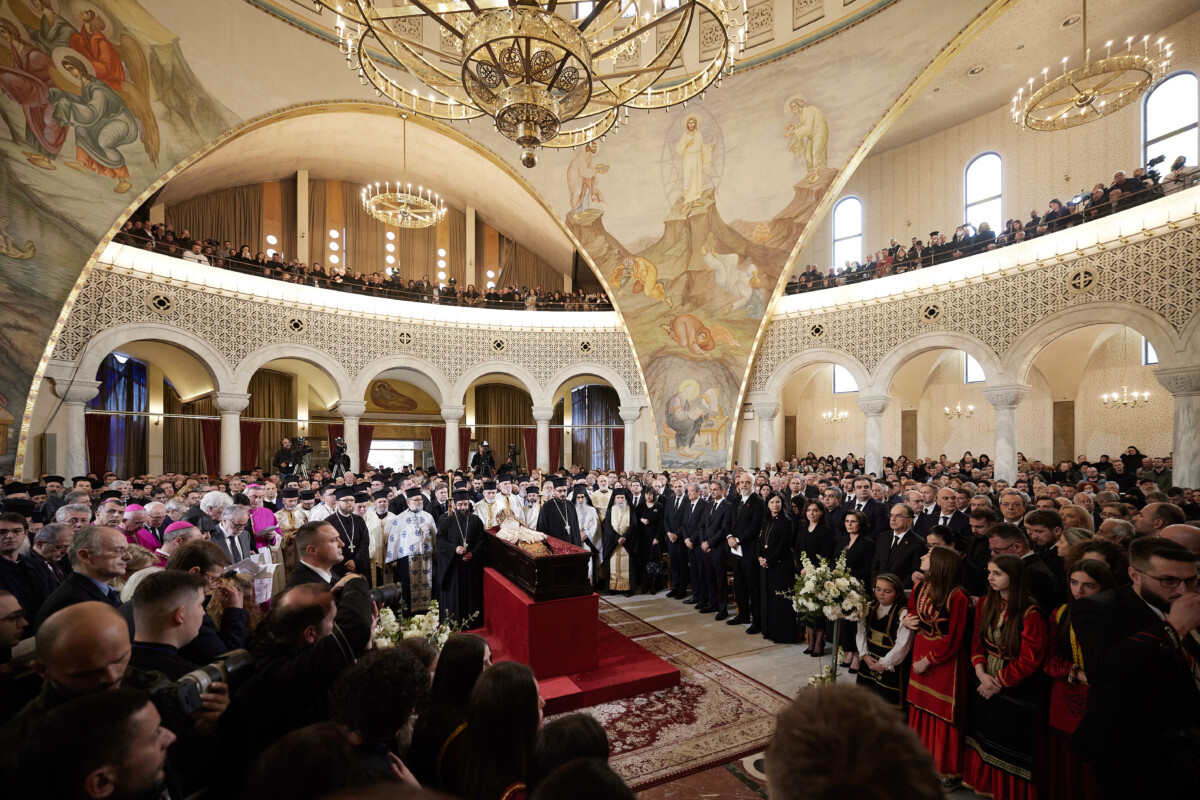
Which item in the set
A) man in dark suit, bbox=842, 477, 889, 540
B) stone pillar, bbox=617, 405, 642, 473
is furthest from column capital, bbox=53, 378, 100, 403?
man in dark suit, bbox=842, 477, 889, 540

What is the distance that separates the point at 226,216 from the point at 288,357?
5944 mm

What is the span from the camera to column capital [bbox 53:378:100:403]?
1108 centimetres

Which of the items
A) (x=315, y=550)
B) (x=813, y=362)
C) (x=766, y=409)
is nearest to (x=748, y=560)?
(x=315, y=550)

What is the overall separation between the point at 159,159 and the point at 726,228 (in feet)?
43.5

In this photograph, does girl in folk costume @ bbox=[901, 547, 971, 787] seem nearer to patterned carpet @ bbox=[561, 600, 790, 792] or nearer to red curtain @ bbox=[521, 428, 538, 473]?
patterned carpet @ bbox=[561, 600, 790, 792]

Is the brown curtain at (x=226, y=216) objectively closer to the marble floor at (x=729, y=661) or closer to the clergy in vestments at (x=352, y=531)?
the clergy in vestments at (x=352, y=531)

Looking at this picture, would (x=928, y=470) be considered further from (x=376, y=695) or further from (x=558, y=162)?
(x=376, y=695)

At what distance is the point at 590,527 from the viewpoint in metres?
8.49

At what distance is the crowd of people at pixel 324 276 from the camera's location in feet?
42.7

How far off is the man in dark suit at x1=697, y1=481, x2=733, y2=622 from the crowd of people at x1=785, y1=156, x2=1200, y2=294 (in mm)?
9833

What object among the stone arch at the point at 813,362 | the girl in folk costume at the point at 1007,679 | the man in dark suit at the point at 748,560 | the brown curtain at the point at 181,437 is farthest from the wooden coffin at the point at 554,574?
the brown curtain at the point at 181,437

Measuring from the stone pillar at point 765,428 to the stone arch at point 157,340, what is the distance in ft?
44.8

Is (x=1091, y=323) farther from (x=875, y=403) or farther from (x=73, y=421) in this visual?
(x=73, y=421)

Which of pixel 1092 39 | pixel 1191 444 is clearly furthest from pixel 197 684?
pixel 1092 39
